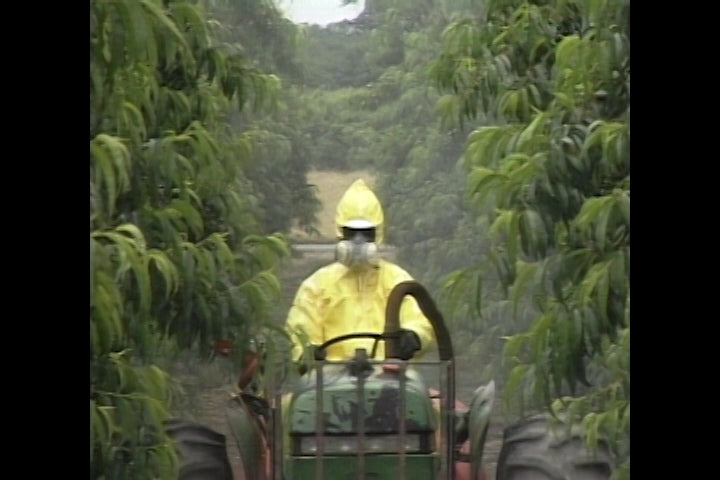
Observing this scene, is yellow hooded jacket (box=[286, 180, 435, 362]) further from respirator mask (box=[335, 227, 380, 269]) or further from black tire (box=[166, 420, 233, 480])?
black tire (box=[166, 420, 233, 480])

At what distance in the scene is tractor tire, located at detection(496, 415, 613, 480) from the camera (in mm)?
2387

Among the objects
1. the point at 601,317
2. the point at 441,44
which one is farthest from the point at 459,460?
the point at 441,44

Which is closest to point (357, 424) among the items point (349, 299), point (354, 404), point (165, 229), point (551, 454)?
point (354, 404)

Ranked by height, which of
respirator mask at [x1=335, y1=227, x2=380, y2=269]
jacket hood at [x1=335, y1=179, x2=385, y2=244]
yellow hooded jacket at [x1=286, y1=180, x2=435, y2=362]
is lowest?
yellow hooded jacket at [x1=286, y1=180, x2=435, y2=362]

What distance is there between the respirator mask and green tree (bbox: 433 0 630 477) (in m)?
0.15

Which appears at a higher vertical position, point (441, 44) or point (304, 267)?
point (441, 44)

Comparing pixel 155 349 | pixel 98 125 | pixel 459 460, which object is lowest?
pixel 459 460

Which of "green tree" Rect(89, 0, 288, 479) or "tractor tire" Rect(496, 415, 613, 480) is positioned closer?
"green tree" Rect(89, 0, 288, 479)

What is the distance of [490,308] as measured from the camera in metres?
2.37

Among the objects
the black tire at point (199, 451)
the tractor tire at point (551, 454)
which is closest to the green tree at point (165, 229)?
the black tire at point (199, 451)

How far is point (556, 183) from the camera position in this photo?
2361 mm

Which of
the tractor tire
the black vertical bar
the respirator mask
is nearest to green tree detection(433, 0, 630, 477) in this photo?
the tractor tire
